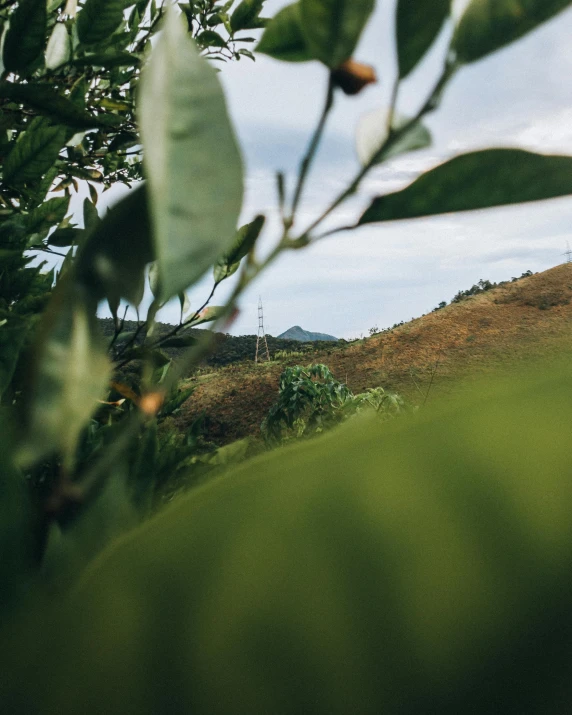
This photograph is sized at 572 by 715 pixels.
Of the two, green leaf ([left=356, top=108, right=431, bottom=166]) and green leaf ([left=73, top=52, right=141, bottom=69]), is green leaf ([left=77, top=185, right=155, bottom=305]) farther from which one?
green leaf ([left=73, top=52, right=141, bottom=69])

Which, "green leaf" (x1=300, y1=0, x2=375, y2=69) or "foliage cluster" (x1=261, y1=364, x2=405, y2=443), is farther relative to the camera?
"foliage cluster" (x1=261, y1=364, x2=405, y2=443)

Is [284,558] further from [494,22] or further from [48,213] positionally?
[48,213]

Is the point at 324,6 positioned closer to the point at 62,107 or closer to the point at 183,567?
the point at 183,567

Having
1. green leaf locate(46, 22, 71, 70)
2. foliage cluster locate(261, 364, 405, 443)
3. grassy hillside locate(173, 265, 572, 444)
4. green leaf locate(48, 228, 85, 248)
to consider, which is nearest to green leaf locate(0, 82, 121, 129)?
green leaf locate(46, 22, 71, 70)

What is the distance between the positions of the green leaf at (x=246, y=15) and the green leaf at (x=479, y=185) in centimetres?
95

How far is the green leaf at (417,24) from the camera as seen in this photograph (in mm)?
238

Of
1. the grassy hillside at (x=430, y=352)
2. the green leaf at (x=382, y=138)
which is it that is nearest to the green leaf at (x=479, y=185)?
the green leaf at (x=382, y=138)

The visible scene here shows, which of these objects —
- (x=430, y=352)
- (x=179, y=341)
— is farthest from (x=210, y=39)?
(x=430, y=352)

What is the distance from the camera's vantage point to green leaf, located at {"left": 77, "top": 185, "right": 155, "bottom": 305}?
0.76 feet

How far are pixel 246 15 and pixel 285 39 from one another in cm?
87

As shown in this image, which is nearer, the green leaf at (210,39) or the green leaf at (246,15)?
the green leaf at (246,15)

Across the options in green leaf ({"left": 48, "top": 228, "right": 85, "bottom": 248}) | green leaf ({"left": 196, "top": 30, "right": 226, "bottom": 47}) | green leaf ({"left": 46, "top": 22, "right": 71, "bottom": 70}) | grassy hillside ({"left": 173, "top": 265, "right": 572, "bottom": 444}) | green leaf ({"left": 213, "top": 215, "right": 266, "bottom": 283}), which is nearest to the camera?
green leaf ({"left": 213, "top": 215, "right": 266, "bottom": 283})

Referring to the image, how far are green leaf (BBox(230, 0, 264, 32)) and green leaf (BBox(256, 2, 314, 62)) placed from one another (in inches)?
33.4

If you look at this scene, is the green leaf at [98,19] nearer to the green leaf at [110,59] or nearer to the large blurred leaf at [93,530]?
the green leaf at [110,59]
